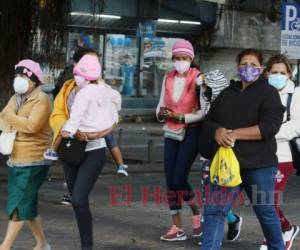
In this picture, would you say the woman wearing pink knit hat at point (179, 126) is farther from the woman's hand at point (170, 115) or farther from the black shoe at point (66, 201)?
the black shoe at point (66, 201)

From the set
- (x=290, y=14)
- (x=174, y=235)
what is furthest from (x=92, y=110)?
(x=290, y=14)

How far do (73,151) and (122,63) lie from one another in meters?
19.2

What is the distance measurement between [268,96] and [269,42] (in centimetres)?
2209

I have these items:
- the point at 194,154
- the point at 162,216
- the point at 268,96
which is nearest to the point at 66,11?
the point at 162,216

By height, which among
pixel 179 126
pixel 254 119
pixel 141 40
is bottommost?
pixel 179 126

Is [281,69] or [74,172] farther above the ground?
[281,69]

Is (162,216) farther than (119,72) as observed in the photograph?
No

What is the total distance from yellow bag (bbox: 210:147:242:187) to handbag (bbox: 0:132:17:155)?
185cm

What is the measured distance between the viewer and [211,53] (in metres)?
26.4

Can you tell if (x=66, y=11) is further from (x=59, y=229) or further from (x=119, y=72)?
(x=119, y=72)

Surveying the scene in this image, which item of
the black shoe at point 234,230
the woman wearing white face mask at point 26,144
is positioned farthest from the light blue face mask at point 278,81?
the woman wearing white face mask at point 26,144

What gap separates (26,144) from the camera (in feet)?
21.8

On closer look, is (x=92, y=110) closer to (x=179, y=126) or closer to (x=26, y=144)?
(x=26, y=144)

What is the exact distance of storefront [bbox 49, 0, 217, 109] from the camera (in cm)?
2402
